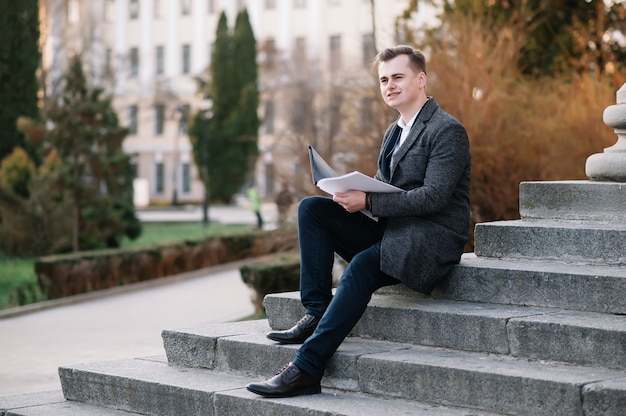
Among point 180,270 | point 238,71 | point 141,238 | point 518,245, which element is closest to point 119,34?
point 238,71

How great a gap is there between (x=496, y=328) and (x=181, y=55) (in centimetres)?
6994

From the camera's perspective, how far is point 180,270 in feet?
69.6

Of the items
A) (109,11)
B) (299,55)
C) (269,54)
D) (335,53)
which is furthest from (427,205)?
(109,11)

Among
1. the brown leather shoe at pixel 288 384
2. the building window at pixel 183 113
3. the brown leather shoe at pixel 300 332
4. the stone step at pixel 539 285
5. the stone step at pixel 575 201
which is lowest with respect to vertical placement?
the brown leather shoe at pixel 288 384

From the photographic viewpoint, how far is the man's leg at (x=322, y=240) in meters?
6.15

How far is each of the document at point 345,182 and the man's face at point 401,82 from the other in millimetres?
522

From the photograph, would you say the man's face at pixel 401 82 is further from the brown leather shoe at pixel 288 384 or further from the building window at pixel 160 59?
the building window at pixel 160 59

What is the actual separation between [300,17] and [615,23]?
53.6 meters

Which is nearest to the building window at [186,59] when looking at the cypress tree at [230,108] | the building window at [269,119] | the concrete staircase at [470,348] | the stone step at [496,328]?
the building window at [269,119]

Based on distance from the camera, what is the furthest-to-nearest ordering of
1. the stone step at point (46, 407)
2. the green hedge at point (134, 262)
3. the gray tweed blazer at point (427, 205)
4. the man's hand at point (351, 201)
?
the green hedge at point (134, 262) < the stone step at point (46, 407) < the man's hand at point (351, 201) < the gray tweed blazer at point (427, 205)

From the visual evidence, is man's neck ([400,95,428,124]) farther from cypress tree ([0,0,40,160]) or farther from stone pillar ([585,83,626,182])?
cypress tree ([0,0,40,160])

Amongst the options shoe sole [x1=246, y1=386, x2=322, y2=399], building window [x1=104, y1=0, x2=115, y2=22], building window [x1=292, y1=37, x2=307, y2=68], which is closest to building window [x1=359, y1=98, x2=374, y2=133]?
shoe sole [x1=246, y1=386, x2=322, y2=399]

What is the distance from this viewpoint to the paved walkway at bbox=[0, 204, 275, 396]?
441 inches

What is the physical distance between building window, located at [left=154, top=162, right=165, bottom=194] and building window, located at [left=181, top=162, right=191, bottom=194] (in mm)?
2079
